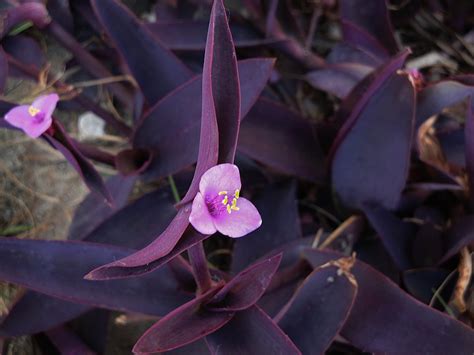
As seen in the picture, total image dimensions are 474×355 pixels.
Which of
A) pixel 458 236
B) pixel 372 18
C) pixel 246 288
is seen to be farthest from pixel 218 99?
pixel 372 18

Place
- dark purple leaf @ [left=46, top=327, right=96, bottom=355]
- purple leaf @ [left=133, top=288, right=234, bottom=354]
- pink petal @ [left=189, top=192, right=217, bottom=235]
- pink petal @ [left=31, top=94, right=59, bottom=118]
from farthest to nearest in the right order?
dark purple leaf @ [left=46, top=327, right=96, bottom=355], pink petal @ [left=31, top=94, right=59, bottom=118], purple leaf @ [left=133, top=288, right=234, bottom=354], pink petal @ [left=189, top=192, right=217, bottom=235]

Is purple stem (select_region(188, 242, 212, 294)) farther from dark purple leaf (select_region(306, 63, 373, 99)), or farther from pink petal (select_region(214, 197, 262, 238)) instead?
dark purple leaf (select_region(306, 63, 373, 99))

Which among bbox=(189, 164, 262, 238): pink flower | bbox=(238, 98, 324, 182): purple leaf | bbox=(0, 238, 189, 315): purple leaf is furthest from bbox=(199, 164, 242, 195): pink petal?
bbox=(238, 98, 324, 182): purple leaf

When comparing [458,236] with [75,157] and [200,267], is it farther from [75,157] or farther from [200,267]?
[75,157]

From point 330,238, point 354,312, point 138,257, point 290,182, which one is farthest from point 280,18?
point 138,257

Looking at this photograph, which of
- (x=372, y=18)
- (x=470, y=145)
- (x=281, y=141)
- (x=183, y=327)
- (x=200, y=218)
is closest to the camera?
(x=200, y=218)
